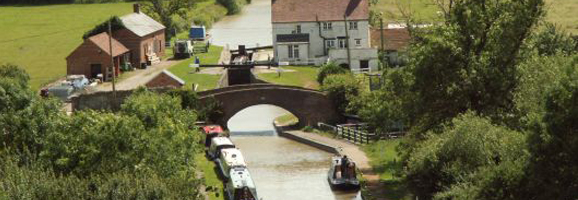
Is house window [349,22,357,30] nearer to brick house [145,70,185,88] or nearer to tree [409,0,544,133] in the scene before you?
brick house [145,70,185,88]

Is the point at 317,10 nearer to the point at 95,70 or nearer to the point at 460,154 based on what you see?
the point at 95,70

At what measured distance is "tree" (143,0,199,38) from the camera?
110 metres

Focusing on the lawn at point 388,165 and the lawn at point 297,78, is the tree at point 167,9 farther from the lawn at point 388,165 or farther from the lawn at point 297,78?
the lawn at point 388,165

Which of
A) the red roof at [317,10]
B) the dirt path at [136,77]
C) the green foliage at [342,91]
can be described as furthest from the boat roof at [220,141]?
the red roof at [317,10]

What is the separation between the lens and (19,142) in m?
40.2

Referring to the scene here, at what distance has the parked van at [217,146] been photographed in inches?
2200

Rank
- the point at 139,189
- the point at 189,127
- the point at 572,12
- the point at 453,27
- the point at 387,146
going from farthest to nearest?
1. the point at 572,12
2. the point at 387,146
3. the point at 189,127
4. the point at 453,27
5. the point at 139,189

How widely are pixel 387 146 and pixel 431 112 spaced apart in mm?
11548

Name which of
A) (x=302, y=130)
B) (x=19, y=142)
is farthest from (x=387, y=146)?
(x=19, y=142)

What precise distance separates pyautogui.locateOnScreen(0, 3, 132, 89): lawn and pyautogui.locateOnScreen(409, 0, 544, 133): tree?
129 feet

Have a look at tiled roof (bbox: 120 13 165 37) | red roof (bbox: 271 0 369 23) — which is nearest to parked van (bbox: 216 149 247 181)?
tiled roof (bbox: 120 13 165 37)

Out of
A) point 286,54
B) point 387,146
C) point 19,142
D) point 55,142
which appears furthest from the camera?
point 286,54

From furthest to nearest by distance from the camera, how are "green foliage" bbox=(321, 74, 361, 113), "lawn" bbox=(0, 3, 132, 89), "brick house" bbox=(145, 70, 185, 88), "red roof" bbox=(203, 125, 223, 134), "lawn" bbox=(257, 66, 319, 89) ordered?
"lawn" bbox=(0, 3, 132, 89), "lawn" bbox=(257, 66, 319, 89), "brick house" bbox=(145, 70, 185, 88), "green foliage" bbox=(321, 74, 361, 113), "red roof" bbox=(203, 125, 223, 134)

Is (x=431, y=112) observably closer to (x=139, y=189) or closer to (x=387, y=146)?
(x=387, y=146)
